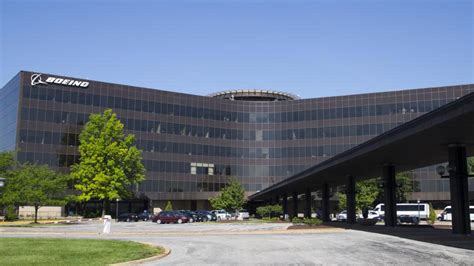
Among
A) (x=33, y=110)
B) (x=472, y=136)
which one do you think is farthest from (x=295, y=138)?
(x=472, y=136)

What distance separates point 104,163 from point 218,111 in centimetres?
3799

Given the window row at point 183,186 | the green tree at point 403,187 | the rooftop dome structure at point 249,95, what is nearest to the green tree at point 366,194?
the green tree at point 403,187

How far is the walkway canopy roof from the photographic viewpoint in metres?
22.6

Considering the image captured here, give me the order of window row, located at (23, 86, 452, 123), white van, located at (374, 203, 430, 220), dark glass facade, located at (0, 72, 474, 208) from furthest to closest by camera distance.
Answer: window row, located at (23, 86, 452, 123) < dark glass facade, located at (0, 72, 474, 208) < white van, located at (374, 203, 430, 220)

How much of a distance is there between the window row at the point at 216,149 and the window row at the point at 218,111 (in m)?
5.89

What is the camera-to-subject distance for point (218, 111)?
10506cm

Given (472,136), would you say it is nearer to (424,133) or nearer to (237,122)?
(424,133)

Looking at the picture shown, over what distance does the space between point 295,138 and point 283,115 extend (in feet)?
19.2

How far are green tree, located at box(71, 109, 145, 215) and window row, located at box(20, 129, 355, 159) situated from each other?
1442 centimetres

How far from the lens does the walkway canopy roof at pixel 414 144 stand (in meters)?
22.6

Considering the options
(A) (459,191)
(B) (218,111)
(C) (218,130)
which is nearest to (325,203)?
(A) (459,191)

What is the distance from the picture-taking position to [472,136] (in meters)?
27.4

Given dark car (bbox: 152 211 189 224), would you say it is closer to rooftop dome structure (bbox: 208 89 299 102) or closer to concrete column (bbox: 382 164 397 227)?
concrete column (bbox: 382 164 397 227)

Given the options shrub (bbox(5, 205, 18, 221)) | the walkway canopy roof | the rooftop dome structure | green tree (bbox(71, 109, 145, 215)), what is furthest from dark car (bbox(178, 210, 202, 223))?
the rooftop dome structure
